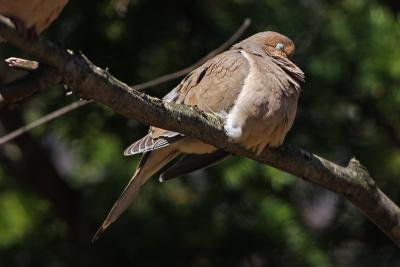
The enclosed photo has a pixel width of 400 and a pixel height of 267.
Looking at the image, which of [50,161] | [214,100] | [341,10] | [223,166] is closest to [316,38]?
[341,10]

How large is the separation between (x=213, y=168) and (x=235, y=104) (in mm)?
824

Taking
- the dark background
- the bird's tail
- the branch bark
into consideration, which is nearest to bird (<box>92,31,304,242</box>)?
the bird's tail

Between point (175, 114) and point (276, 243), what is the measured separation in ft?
5.28

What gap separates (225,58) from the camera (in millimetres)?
3160

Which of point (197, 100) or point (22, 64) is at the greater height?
point (22, 64)

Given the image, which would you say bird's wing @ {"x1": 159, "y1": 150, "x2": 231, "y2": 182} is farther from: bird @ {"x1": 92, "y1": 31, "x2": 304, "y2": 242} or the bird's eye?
the bird's eye

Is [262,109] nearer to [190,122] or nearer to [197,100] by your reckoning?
[197,100]

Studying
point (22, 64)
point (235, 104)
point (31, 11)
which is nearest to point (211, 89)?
point (235, 104)

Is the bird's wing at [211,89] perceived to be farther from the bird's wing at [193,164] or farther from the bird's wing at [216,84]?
the bird's wing at [193,164]

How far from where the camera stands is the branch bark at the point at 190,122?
206 cm

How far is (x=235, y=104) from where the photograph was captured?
9.83 feet

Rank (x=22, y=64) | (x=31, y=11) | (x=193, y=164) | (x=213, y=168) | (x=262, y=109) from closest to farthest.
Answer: (x=22, y=64) → (x=31, y=11) → (x=262, y=109) → (x=193, y=164) → (x=213, y=168)

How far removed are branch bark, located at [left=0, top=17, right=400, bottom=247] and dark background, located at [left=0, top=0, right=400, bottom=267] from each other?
2.71 feet

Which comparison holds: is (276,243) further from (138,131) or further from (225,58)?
(225,58)
